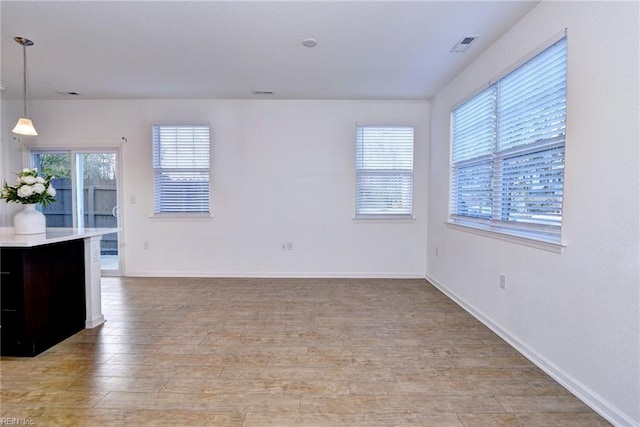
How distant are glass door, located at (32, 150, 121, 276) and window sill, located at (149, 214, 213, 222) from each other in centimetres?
70

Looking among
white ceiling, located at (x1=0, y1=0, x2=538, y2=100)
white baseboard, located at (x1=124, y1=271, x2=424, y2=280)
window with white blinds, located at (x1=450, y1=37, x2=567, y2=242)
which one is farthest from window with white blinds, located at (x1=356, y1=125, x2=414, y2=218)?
window with white blinds, located at (x1=450, y1=37, x2=567, y2=242)

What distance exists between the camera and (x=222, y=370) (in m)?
2.33

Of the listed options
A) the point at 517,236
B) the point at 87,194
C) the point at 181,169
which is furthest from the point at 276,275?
the point at 517,236

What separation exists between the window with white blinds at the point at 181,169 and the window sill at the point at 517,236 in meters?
3.85

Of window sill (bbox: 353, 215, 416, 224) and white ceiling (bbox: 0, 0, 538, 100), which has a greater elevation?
white ceiling (bbox: 0, 0, 538, 100)

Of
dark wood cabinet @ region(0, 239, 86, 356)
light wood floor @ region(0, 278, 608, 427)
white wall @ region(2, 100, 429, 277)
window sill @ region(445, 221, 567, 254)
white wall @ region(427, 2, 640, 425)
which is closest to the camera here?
white wall @ region(427, 2, 640, 425)

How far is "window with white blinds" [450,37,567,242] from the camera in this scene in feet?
7.54

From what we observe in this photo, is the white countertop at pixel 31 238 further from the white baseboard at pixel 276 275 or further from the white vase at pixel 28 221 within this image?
the white baseboard at pixel 276 275

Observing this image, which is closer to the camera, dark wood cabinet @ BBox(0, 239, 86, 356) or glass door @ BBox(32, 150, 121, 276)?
dark wood cabinet @ BBox(0, 239, 86, 356)

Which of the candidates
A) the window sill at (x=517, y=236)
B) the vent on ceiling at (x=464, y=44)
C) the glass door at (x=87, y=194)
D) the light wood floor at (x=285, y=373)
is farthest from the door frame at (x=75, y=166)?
the window sill at (x=517, y=236)

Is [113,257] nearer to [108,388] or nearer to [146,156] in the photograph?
[146,156]

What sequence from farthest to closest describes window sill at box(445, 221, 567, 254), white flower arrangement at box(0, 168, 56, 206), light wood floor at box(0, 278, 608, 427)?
white flower arrangement at box(0, 168, 56, 206) → window sill at box(445, 221, 567, 254) → light wood floor at box(0, 278, 608, 427)

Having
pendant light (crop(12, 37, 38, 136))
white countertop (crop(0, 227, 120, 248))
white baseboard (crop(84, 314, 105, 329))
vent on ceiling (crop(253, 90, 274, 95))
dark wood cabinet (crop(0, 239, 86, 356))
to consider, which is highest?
vent on ceiling (crop(253, 90, 274, 95))

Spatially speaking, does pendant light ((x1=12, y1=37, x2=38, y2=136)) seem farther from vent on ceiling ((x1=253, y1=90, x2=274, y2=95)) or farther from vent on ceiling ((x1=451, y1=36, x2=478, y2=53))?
vent on ceiling ((x1=451, y1=36, x2=478, y2=53))
